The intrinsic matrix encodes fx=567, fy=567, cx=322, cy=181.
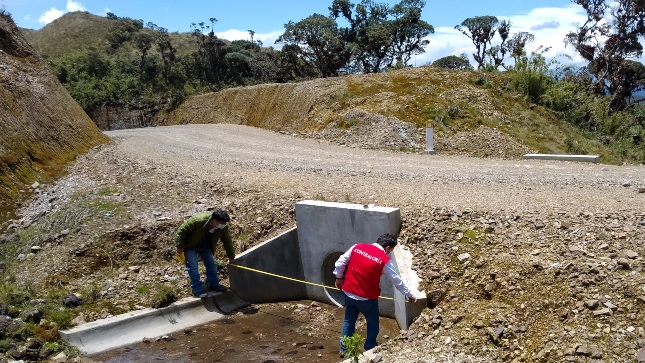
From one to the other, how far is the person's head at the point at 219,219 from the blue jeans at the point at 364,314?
3.08 m

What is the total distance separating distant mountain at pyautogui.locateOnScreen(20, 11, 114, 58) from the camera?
69688 millimetres

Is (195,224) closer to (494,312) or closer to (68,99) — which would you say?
(494,312)

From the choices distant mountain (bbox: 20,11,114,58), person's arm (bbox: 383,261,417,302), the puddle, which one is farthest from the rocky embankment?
distant mountain (bbox: 20,11,114,58)

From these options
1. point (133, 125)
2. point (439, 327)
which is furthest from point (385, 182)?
point (133, 125)

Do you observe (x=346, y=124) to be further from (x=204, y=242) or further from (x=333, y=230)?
(x=204, y=242)

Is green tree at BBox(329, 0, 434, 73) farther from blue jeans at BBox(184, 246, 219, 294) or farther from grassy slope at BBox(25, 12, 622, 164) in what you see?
blue jeans at BBox(184, 246, 219, 294)

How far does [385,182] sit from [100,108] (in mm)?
32584

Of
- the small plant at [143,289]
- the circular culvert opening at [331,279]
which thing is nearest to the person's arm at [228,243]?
the small plant at [143,289]

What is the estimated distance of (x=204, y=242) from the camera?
974cm

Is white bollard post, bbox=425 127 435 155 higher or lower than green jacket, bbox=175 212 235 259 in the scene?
higher

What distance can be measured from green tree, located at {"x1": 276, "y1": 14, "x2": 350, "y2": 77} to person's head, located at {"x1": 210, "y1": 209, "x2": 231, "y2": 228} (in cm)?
Answer: 3174

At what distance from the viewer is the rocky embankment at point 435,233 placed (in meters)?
6.39

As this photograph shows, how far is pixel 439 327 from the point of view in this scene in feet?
23.4

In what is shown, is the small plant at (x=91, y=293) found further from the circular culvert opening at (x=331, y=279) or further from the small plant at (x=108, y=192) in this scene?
the circular culvert opening at (x=331, y=279)
